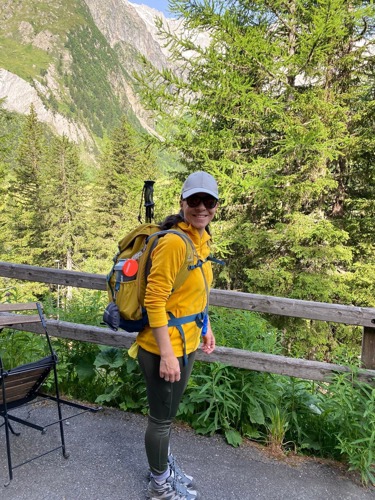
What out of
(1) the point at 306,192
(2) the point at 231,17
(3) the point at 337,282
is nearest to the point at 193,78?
(2) the point at 231,17

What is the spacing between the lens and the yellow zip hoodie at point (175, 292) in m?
1.87

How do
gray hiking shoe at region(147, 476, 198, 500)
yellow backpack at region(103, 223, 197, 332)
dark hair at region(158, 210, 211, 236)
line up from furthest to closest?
1. gray hiking shoe at region(147, 476, 198, 500)
2. dark hair at region(158, 210, 211, 236)
3. yellow backpack at region(103, 223, 197, 332)

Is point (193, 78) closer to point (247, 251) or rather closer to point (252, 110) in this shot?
point (252, 110)

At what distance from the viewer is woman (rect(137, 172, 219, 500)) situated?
188cm

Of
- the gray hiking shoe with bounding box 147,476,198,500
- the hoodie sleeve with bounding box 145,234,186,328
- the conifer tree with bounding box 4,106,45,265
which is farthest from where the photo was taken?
the conifer tree with bounding box 4,106,45,265

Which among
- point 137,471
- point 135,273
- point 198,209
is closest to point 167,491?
point 137,471

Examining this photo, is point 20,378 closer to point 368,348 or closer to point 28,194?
point 368,348

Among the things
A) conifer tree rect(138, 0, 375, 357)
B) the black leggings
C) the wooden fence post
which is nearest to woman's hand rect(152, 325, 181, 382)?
the black leggings

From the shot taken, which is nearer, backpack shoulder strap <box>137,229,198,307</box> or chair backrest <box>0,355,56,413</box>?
backpack shoulder strap <box>137,229,198,307</box>

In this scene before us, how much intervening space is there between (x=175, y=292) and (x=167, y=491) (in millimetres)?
1292

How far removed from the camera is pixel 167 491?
2320mm

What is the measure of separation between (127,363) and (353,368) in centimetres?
190

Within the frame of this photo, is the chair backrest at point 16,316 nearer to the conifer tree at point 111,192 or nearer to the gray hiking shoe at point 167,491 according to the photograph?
the gray hiking shoe at point 167,491

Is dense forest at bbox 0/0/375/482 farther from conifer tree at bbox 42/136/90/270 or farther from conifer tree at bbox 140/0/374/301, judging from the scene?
conifer tree at bbox 42/136/90/270
